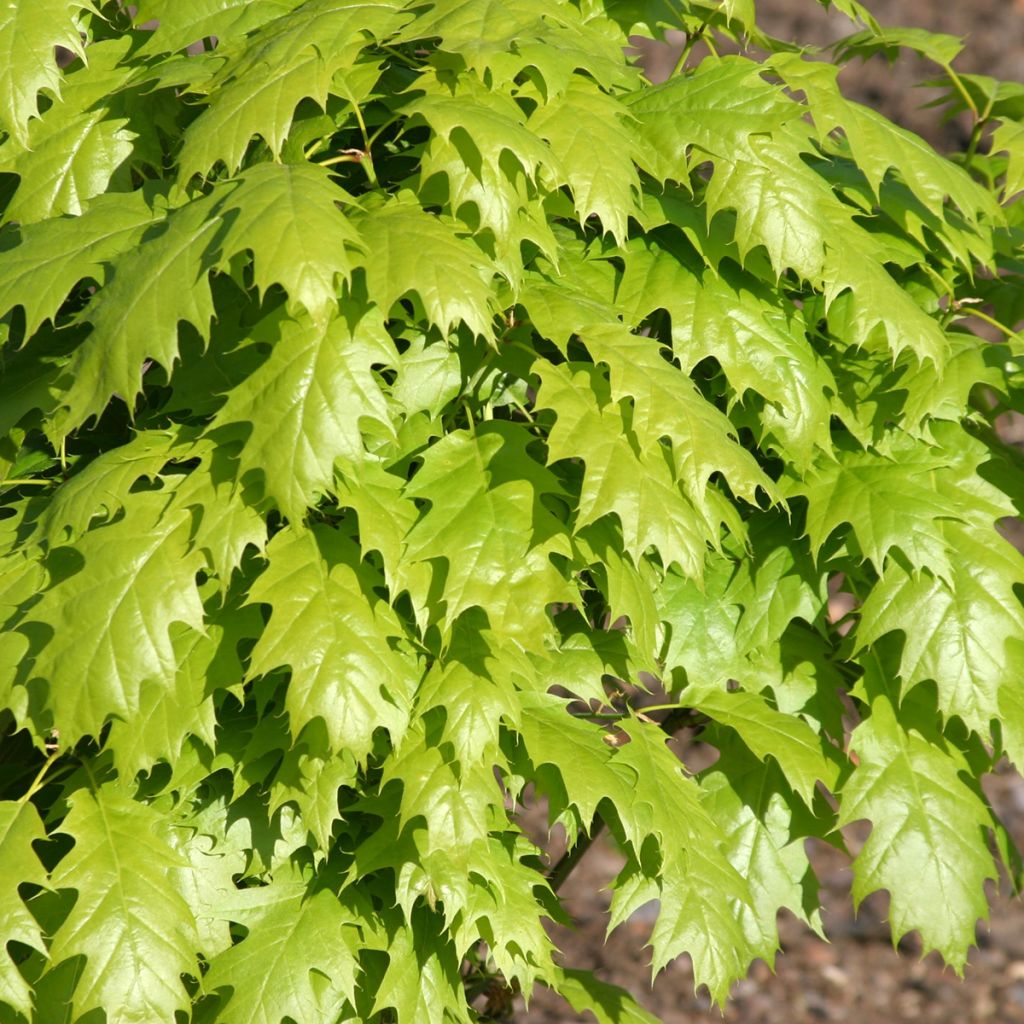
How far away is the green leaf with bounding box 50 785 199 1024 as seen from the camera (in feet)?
5.71

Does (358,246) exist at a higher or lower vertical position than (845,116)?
higher

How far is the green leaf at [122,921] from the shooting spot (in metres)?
1.74

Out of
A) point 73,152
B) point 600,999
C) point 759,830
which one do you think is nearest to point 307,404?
A: point 73,152

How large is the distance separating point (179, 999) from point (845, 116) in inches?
64.7

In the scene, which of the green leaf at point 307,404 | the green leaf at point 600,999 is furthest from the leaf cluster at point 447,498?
the green leaf at point 600,999

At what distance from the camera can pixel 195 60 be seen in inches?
73.3

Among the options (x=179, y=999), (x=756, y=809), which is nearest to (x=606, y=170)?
(x=756, y=809)

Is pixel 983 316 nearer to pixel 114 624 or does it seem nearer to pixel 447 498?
pixel 447 498

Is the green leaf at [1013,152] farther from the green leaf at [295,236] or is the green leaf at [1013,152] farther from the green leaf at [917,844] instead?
the green leaf at [295,236]

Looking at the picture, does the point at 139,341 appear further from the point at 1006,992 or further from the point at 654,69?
the point at 654,69

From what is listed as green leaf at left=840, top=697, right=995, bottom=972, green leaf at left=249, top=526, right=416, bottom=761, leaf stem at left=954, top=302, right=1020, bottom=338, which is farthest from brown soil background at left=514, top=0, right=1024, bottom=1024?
green leaf at left=249, top=526, right=416, bottom=761

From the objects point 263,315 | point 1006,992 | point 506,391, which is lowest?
point 1006,992

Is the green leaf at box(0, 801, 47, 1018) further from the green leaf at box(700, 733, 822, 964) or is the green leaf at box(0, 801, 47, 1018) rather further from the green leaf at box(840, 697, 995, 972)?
the green leaf at box(840, 697, 995, 972)

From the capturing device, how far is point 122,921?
1.76m
